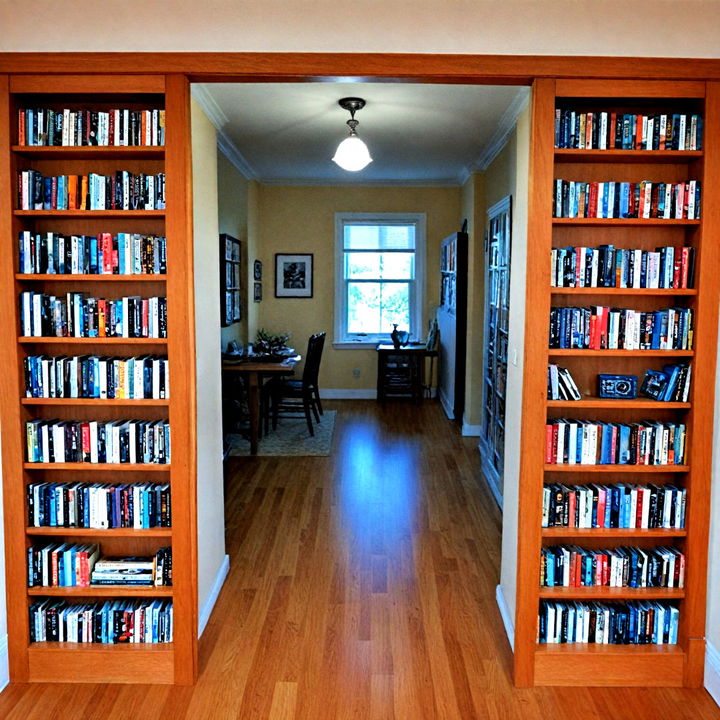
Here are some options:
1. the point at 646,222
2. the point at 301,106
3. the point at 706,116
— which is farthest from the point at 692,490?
the point at 301,106

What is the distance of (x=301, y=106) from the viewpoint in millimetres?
4691

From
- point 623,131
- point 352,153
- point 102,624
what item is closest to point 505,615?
point 102,624

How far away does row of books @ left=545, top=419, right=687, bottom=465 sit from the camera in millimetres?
2773

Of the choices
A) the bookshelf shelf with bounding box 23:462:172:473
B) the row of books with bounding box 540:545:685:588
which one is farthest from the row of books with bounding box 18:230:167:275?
the row of books with bounding box 540:545:685:588

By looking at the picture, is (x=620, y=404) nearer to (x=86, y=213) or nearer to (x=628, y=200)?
(x=628, y=200)

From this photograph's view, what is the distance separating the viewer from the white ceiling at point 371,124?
13.8 feet

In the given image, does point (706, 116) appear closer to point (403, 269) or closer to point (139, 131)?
point (139, 131)

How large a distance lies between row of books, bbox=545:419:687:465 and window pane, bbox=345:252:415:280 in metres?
6.37

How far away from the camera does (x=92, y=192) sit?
8.80ft

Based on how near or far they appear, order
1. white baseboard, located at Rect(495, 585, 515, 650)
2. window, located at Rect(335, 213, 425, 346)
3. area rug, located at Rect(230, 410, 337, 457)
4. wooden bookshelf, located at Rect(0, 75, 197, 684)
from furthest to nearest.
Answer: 1. window, located at Rect(335, 213, 425, 346)
2. area rug, located at Rect(230, 410, 337, 457)
3. white baseboard, located at Rect(495, 585, 515, 650)
4. wooden bookshelf, located at Rect(0, 75, 197, 684)

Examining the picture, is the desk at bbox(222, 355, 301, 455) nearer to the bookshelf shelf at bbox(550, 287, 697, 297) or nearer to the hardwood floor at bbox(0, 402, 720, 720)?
the hardwood floor at bbox(0, 402, 720, 720)

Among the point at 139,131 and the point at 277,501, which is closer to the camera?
the point at 139,131

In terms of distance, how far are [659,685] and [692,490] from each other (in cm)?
80

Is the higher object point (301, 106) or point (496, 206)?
point (301, 106)
